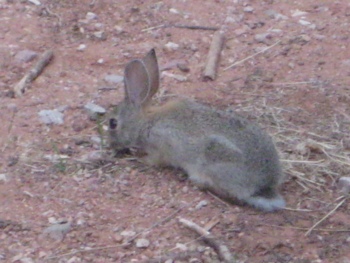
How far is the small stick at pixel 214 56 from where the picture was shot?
709 centimetres

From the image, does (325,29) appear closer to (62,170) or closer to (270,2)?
(270,2)

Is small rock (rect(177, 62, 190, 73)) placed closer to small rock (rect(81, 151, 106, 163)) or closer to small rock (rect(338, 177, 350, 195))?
small rock (rect(81, 151, 106, 163))

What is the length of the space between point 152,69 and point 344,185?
62.5 inches

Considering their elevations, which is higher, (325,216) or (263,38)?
(263,38)

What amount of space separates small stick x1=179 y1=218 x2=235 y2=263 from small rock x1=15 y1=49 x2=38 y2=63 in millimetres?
2431

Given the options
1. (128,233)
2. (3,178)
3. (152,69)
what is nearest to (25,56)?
(152,69)

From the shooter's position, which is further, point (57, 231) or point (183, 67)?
point (183, 67)

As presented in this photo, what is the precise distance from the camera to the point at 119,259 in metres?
5.03

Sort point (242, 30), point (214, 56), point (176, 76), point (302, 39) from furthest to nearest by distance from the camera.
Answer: point (242, 30), point (302, 39), point (214, 56), point (176, 76)

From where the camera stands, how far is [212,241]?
5.15 metres

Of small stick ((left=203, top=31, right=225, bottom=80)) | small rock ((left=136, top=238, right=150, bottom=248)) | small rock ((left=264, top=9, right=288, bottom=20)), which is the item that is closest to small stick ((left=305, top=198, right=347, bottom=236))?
small rock ((left=136, top=238, right=150, bottom=248))

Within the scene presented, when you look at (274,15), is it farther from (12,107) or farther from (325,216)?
(325,216)

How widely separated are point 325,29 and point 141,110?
222cm

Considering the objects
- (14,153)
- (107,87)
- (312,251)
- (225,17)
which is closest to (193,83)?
(107,87)
